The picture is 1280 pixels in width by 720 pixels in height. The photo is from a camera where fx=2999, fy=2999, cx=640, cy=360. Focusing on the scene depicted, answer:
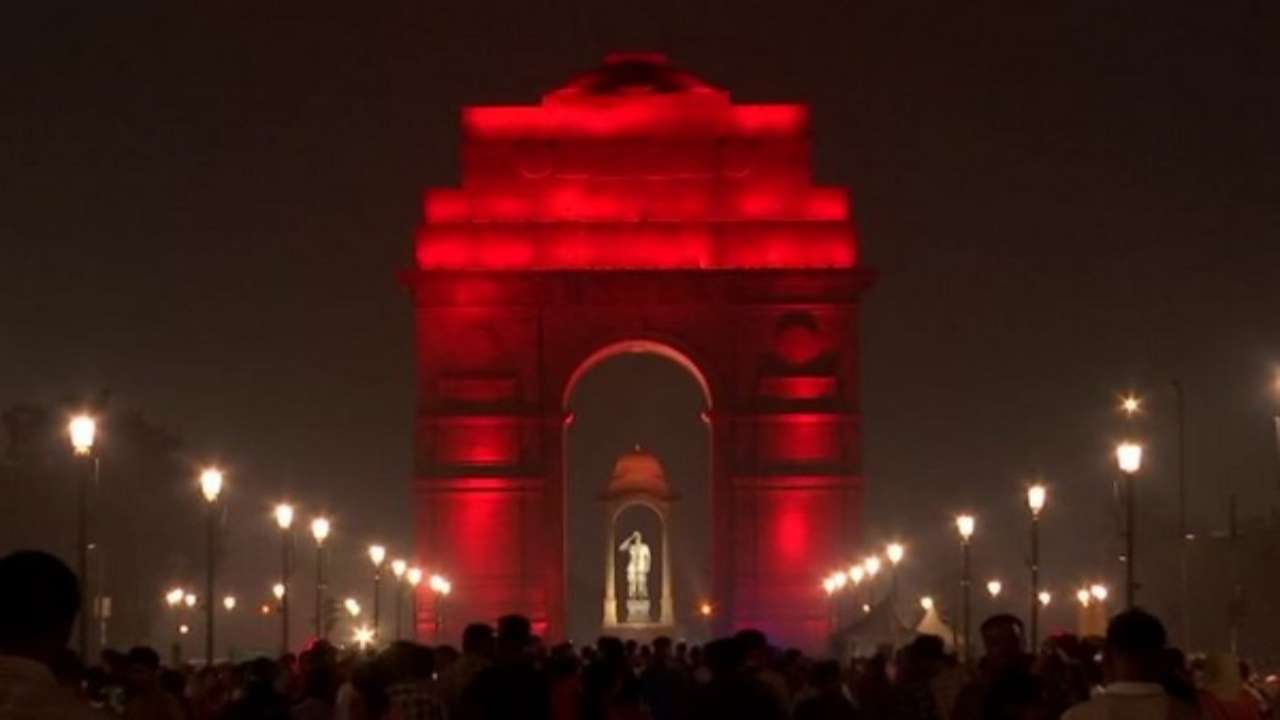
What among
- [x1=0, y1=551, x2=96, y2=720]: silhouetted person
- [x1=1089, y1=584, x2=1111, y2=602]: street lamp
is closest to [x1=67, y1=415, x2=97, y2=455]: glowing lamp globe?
[x1=0, y1=551, x2=96, y2=720]: silhouetted person

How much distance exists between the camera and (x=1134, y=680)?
10.6 metres

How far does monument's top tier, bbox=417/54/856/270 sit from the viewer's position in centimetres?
7869

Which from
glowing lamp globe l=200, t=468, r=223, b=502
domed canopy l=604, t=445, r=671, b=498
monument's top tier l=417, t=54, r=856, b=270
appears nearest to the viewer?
glowing lamp globe l=200, t=468, r=223, b=502

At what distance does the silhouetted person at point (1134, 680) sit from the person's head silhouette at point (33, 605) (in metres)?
4.09

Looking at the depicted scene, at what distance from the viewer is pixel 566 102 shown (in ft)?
266

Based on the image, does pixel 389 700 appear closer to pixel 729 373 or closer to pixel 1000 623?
pixel 1000 623

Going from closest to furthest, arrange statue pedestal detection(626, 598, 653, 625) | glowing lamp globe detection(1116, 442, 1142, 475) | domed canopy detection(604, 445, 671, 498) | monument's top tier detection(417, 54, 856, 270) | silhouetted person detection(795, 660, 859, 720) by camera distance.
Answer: silhouetted person detection(795, 660, 859, 720) → glowing lamp globe detection(1116, 442, 1142, 475) → monument's top tier detection(417, 54, 856, 270) → domed canopy detection(604, 445, 671, 498) → statue pedestal detection(626, 598, 653, 625)

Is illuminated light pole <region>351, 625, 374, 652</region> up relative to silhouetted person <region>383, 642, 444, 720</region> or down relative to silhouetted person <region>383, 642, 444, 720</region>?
up

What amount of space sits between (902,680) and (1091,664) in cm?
202

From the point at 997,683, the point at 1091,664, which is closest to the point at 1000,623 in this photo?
the point at 997,683

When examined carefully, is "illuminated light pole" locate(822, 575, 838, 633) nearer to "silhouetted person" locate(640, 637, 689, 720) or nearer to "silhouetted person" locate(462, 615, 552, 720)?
"silhouetted person" locate(640, 637, 689, 720)

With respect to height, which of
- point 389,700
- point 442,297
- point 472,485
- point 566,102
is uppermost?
point 566,102

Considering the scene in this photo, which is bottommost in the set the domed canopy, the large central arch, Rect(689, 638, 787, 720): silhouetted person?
Rect(689, 638, 787, 720): silhouetted person

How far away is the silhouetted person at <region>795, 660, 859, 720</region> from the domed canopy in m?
67.5
